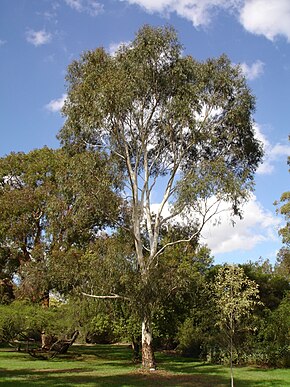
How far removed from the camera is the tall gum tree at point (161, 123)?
1920cm

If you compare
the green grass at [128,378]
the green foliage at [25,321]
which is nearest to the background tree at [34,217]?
the green foliage at [25,321]

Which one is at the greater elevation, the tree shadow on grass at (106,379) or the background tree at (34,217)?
the background tree at (34,217)

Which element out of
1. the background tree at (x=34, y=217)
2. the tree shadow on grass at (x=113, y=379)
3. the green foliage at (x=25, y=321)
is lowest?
the tree shadow on grass at (x=113, y=379)

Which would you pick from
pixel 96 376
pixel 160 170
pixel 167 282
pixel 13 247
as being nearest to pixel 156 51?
pixel 160 170

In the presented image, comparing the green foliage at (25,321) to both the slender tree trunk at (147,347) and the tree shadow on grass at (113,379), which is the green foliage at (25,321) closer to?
the tree shadow on grass at (113,379)

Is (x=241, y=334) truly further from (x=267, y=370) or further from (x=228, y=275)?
(x=228, y=275)

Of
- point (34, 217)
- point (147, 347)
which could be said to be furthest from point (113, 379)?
point (34, 217)

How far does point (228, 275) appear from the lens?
1620 cm

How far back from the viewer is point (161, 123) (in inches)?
835

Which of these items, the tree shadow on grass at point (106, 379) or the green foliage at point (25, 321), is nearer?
the tree shadow on grass at point (106, 379)


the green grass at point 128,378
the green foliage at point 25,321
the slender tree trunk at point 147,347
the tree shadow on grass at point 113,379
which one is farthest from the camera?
the green foliage at point 25,321

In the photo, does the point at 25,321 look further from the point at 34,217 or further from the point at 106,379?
the point at 106,379

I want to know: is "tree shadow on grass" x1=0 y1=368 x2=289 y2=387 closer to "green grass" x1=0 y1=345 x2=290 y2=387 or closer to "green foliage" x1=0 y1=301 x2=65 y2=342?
"green grass" x1=0 y1=345 x2=290 y2=387

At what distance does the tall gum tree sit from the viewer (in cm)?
1920
